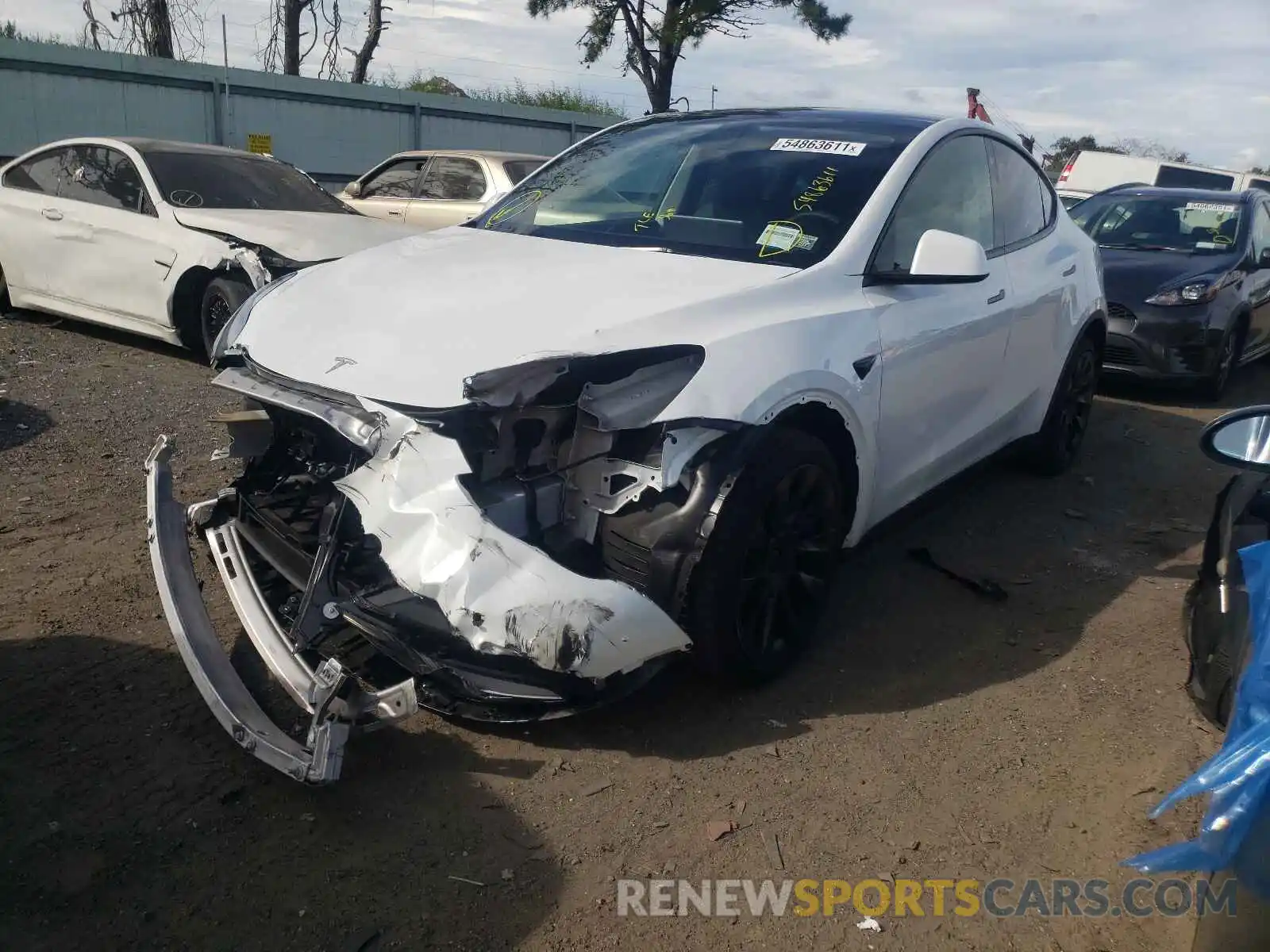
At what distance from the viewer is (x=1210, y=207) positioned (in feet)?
28.0

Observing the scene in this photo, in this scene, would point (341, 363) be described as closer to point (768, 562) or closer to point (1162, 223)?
point (768, 562)

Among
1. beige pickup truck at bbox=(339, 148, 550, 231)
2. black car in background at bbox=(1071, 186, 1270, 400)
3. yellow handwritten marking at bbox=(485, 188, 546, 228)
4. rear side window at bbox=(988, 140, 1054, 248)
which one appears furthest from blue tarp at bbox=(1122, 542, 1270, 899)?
beige pickup truck at bbox=(339, 148, 550, 231)

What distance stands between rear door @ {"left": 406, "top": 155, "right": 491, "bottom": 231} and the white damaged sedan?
6185mm

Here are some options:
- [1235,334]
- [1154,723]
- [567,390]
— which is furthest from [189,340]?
[1235,334]

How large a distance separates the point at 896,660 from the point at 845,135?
1995mm

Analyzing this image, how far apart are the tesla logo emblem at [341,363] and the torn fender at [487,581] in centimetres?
30

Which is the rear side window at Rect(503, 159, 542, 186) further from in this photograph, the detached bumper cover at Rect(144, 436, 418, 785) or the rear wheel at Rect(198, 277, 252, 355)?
the detached bumper cover at Rect(144, 436, 418, 785)

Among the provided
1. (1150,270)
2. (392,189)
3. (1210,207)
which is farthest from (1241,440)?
(392,189)

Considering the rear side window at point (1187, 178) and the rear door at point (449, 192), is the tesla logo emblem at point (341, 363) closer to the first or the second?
the rear door at point (449, 192)

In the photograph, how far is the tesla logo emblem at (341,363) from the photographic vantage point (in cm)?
292

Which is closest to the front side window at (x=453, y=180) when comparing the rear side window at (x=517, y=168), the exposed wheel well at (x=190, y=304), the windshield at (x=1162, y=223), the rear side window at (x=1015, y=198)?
the rear side window at (x=517, y=168)

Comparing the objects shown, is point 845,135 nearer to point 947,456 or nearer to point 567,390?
point 947,456

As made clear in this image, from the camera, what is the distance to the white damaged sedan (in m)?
2.66

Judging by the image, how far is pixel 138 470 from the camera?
4953 millimetres
